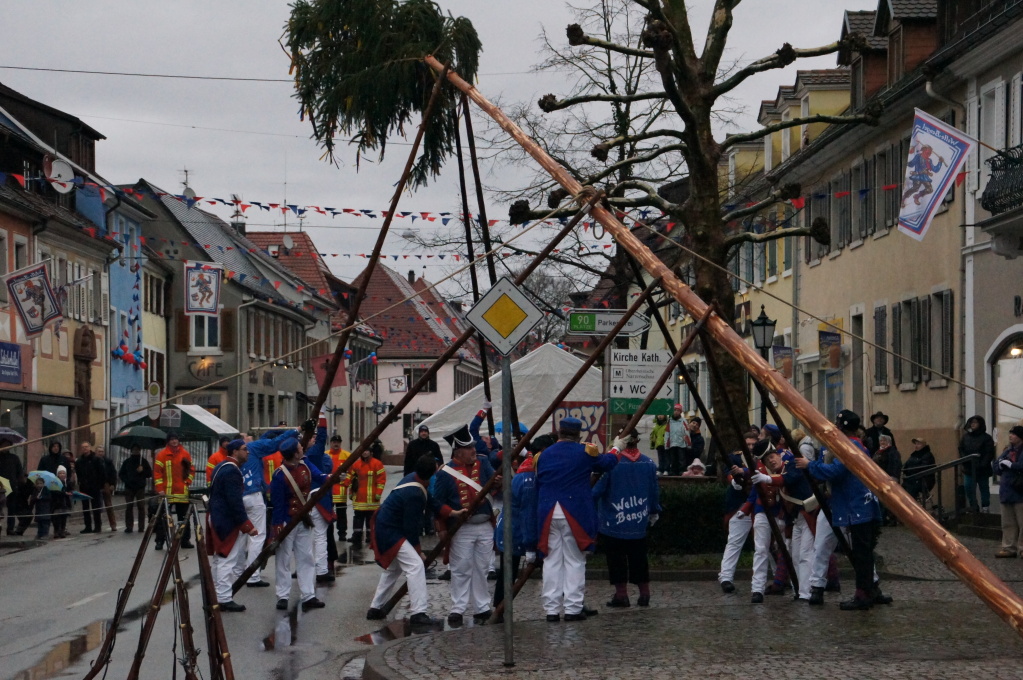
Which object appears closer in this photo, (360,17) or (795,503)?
(795,503)

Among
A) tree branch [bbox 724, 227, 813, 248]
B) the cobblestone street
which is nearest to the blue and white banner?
tree branch [bbox 724, 227, 813, 248]

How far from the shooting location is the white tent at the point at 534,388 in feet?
86.3

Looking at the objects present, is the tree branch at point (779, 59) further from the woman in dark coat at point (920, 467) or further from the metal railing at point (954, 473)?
the woman in dark coat at point (920, 467)

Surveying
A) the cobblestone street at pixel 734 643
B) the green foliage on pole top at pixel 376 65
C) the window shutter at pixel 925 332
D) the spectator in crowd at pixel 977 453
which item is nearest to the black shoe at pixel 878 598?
→ the cobblestone street at pixel 734 643

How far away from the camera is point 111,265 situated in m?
47.5

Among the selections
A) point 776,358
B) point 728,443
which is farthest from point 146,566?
point 776,358

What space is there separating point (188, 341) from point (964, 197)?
37414 millimetres

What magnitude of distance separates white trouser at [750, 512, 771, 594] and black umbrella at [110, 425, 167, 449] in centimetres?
1841

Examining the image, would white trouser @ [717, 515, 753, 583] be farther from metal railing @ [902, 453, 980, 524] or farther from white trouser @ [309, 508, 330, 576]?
metal railing @ [902, 453, 980, 524]

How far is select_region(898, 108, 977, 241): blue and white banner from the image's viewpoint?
18125 mm

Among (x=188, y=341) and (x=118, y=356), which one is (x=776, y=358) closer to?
(x=118, y=356)

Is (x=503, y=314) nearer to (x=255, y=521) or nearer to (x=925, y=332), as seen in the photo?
(x=255, y=521)

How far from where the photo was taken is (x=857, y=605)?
13320mm

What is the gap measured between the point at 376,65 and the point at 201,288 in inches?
1109
